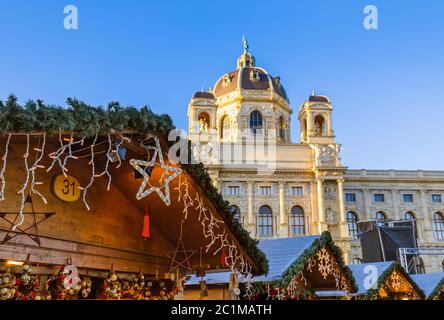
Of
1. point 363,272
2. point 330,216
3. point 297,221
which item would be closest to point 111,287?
point 363,272

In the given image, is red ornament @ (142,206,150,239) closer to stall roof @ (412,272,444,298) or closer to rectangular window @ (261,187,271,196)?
stall roof @ (412,272,444,298)

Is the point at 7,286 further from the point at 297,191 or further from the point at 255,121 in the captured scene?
the point at 255,121

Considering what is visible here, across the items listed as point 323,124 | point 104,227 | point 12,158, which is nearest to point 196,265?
point 104,227

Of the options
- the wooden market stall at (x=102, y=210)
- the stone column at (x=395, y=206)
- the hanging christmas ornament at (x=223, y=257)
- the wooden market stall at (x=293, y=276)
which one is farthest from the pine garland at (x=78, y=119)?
the stone column at (x=395, y=206)

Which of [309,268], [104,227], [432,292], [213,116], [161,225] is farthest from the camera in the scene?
[213,116]

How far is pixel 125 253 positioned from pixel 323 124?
121ft

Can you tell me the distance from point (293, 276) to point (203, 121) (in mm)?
33328

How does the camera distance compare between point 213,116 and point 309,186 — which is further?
point 213,116

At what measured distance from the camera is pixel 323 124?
42500 millimetres

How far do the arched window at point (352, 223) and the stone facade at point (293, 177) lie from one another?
0.21m

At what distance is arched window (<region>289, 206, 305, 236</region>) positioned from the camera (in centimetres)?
3769
